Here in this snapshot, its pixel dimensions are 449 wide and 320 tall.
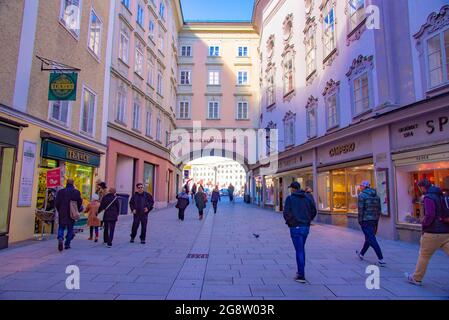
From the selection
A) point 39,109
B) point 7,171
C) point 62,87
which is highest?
point 62,87

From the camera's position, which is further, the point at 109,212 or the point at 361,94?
the point at 361,94

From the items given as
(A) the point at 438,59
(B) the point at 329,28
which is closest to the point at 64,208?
(A) the point at 438,59

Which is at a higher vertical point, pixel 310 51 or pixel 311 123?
pixel 310 51

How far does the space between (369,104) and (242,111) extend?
22548mm

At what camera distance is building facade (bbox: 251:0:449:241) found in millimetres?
9773

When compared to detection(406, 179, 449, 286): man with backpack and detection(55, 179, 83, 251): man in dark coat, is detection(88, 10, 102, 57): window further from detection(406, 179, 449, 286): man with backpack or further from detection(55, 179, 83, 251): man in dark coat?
detection(406, 179, 449, 286): man with backpack

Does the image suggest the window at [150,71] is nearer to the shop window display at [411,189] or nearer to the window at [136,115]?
the window at [136,115]

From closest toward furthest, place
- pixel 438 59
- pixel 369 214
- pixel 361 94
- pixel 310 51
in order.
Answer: pixel 369 214 < pixel 438 59 < pixel 361 94 < pixel 310 51

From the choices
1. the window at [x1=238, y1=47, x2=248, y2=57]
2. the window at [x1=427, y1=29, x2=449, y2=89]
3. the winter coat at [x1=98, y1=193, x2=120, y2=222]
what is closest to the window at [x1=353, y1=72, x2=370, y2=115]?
the window at [x1=427, y1=29, x2=449, y2=89]

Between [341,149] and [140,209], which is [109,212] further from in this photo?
[341,149]

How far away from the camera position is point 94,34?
48.7ft

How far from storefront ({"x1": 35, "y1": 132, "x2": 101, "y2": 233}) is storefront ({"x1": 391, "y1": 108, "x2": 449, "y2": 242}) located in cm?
1140

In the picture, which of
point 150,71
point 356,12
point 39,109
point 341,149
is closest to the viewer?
point 39,109
